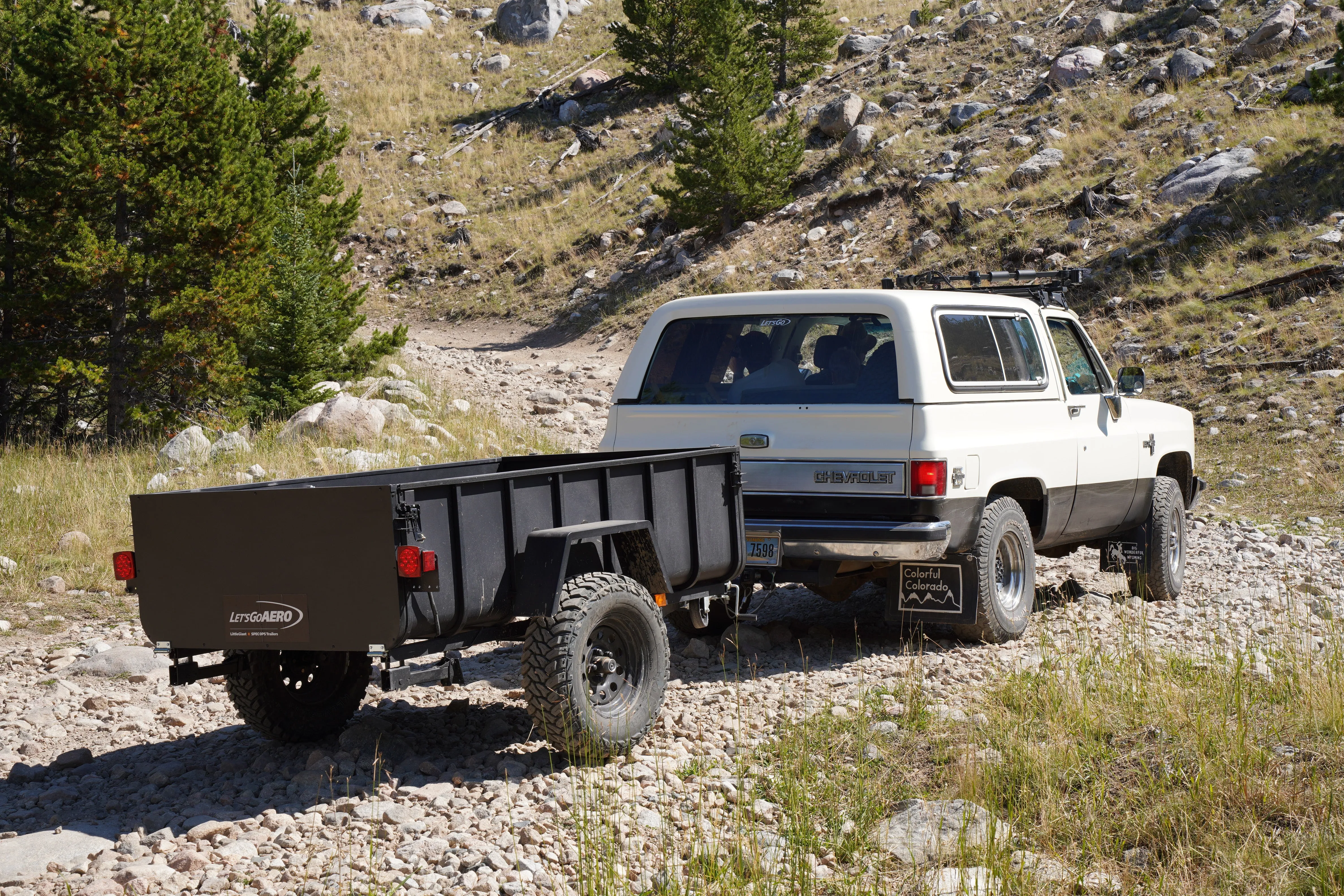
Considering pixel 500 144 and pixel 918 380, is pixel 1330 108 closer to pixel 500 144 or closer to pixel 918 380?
pixel 918 380

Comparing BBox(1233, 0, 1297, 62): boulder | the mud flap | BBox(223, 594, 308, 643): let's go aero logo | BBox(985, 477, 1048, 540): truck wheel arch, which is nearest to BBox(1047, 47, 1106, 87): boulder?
BBox(1233, 0, 1297, 62): boulder

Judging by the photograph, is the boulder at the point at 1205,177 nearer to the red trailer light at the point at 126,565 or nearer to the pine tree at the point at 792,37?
the pine tree at the point at 792,37

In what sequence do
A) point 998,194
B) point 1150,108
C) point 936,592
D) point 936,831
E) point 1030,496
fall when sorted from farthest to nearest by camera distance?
point 1150,108, point 998,194, point 1030,496, point 936,592, point 936,831

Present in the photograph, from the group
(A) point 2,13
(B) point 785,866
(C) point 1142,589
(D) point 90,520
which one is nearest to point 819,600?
(C) point 1142,589

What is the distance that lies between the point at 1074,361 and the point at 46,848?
6684 millimetres

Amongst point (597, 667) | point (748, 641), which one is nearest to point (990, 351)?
point (748, 641)

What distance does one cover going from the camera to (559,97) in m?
48.2

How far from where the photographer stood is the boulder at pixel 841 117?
33.1 metres

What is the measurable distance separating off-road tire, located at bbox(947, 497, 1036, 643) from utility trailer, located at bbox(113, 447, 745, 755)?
2.01 m

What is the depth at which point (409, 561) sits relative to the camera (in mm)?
4383

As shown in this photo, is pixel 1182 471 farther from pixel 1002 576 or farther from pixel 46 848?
pixel 46 848

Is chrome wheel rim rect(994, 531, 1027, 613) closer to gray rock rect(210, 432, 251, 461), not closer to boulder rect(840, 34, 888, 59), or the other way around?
gray rock rect(210, 432, 251, 461)

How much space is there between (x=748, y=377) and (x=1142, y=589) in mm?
3523

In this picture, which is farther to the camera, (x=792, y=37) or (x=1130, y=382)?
(x=792, y=37)
